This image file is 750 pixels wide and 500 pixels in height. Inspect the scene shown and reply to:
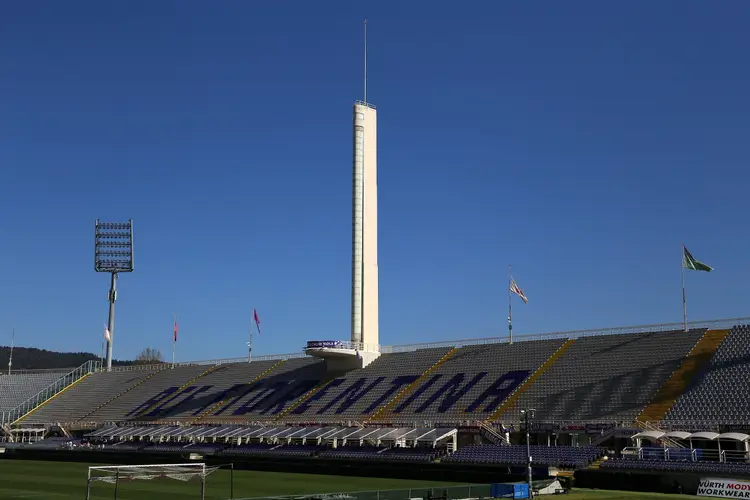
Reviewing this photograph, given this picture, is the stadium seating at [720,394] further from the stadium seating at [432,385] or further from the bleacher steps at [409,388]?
the bleacher steps at [409,388]

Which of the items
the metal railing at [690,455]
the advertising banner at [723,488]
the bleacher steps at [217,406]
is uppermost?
the bleacher steps at [217,406]

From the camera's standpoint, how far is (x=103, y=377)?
110m

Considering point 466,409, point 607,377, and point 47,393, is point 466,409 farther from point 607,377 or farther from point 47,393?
point 47,393

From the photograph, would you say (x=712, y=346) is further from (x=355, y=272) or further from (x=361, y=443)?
(x=355, y=272)

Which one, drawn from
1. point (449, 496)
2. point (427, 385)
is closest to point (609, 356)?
point (427, 385)

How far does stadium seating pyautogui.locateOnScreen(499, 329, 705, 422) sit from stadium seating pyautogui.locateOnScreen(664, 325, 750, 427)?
108 inches

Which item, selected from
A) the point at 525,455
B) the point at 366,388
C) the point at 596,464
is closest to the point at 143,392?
the point at 366,388

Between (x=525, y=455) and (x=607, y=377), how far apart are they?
13187 mm

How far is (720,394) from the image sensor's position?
55344mm

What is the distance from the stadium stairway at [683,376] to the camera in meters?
55.9

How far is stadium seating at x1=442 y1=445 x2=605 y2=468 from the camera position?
5125 centimetres

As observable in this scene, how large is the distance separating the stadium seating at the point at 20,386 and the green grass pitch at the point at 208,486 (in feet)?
160

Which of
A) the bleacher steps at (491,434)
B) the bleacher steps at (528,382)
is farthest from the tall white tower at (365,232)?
the bleacher steps at (491,434)

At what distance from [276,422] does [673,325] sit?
35.6m
